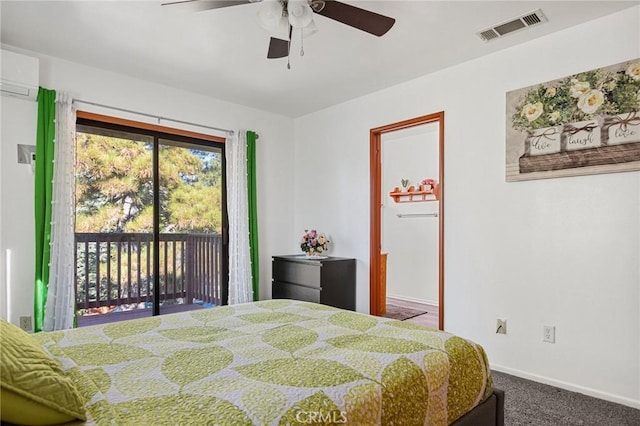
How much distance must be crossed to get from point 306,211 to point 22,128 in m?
2.86

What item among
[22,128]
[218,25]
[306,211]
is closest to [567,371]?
[306,211]

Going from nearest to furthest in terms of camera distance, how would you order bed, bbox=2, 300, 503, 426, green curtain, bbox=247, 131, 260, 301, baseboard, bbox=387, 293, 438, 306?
bed, bbox=2, 300, 503, 426 < green curtain, bbox=247, 131, 260, 301 < baseboard, bbox=387, 293, 438, 306

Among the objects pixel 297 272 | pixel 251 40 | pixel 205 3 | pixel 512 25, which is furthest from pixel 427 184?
pixel 205 3

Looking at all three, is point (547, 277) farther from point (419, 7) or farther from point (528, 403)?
point (419, 7)

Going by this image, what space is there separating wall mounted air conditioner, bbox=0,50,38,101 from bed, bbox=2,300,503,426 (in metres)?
2.20

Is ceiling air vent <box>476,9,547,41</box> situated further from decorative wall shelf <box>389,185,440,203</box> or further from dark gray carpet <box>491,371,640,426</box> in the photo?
decorative wall shelf <box>389,185,440,203</box>

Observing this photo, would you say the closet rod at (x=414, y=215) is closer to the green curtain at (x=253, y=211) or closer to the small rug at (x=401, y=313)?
the small rug at (x=401, y=313)

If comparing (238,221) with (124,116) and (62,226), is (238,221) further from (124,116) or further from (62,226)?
(62,226)

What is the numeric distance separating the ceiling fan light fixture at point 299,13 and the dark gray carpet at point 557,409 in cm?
245

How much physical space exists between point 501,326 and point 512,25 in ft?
7.19

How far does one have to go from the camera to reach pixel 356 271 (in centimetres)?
408

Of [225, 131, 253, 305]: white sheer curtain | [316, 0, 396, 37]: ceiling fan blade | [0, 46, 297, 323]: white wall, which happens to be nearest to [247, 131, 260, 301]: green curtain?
[225, 131, 253, 305]: white sheer curtain

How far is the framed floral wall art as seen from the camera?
7.82 ft

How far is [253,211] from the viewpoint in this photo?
169 inches
